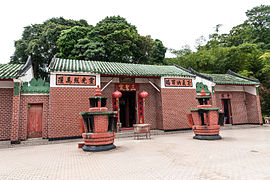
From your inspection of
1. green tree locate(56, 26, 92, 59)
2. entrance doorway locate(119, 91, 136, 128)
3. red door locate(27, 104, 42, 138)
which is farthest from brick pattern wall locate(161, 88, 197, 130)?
green tree locate(56, 26, 92, 59)

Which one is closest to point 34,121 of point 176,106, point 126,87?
point 126,87

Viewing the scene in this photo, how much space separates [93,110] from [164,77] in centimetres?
587

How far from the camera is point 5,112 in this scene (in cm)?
804

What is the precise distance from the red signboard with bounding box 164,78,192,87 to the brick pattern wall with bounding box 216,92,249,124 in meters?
3.14

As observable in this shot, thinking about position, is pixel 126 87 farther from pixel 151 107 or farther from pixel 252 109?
pixel 252 109

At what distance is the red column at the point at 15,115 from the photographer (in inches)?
288

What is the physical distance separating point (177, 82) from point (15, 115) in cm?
880

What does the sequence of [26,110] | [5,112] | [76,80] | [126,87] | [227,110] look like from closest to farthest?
[5,112] < [26,110] < [76,80] < [126,87] < [227,110]

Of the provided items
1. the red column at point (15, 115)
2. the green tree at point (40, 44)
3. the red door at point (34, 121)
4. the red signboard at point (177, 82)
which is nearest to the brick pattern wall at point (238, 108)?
the red signboard at point (177, 82)

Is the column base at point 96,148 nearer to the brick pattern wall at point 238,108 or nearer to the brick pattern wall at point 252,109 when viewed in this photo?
the brick pattern wall at point 238,108

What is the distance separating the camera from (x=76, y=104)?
8508mm

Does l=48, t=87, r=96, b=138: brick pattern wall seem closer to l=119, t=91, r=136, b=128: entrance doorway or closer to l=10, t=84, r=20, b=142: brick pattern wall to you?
l=10, t=84, r=20, b=142: brick pattern wall

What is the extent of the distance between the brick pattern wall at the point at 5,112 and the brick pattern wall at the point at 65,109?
2.00 meters

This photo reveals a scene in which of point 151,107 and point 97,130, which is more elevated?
point 151,107
